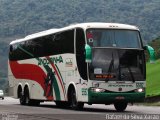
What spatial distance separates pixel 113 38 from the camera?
25328 mm

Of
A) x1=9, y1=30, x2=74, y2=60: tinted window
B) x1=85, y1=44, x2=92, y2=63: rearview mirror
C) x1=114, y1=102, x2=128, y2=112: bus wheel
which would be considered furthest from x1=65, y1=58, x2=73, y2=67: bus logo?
x1=114, y1=102, x2=128, y2=112: bus wheel

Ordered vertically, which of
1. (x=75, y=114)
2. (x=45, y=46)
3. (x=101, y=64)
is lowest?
(x=75, y=114)

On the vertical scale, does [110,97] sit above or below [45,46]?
below

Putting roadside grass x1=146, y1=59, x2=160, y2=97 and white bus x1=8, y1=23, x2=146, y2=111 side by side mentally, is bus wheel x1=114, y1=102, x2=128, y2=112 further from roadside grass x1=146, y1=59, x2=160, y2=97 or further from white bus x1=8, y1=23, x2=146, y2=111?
roadside grass x1=146, y1=59, x2=160, y2=97

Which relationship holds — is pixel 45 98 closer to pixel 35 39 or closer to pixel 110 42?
pixel 35 39

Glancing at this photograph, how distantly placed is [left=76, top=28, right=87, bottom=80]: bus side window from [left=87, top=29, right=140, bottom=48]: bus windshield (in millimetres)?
419

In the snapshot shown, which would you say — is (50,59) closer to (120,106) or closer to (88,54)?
(120,106)

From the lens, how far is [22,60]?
1377 inches

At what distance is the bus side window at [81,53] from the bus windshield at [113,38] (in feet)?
1.38

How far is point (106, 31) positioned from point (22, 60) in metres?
10.5

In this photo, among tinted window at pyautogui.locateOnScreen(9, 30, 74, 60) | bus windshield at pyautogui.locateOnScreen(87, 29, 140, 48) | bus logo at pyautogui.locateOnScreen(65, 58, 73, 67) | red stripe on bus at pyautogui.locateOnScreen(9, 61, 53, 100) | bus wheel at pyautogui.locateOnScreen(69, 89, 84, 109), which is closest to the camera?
bus windshield at pyautogui.locateOnScreen(87, 29, 140, 48)

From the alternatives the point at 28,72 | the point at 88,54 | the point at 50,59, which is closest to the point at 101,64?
the point at 88,54

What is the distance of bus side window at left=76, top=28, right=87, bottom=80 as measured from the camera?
25.2 metres

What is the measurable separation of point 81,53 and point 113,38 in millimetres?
1452
